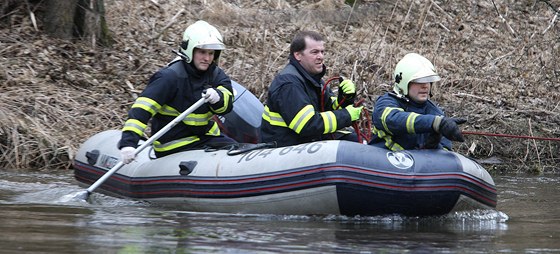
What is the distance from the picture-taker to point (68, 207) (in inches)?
328

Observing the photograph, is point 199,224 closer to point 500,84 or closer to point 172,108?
point 172,108

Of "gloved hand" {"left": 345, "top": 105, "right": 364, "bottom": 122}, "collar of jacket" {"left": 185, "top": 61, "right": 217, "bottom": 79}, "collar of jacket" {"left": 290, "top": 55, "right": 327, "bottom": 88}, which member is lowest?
"gloved hand" {"left": 345, "top": 105, "right": 364, "bottom": 122}

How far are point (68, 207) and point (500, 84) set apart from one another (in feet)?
23.7

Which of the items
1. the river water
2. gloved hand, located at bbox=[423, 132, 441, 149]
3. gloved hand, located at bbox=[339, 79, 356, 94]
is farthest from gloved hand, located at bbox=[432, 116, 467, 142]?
gloved hand, located at bbox=[339, 79, 356, 94]

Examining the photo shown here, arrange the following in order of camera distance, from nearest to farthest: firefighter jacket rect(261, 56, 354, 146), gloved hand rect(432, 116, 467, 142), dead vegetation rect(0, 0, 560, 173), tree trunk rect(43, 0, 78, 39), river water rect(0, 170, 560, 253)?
1. river water rect(0, 170, 560, 253)
2. gloved hand rect(432, 116, 467, 142)
3. firefighter jacket rect(261, 56, 354, 146)
4. dead vegetation rect(0, 0, 560, 173)
5. tree trunk rect(43, 0, 78, 39)

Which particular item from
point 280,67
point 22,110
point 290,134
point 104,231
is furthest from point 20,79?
point 104,231

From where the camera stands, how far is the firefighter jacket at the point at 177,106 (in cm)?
842

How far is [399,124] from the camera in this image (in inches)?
304

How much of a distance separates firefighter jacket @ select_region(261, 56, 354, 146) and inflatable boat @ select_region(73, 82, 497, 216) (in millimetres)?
234

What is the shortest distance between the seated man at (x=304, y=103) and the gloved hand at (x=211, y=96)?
1.33 feet

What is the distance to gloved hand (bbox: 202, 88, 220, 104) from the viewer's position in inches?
331

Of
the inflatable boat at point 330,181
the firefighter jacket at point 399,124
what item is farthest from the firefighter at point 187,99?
the firefighter jacket at point 399,124

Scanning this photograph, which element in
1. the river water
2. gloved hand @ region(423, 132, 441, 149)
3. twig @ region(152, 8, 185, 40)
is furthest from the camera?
twig @ region(152, 8, 185, 40)

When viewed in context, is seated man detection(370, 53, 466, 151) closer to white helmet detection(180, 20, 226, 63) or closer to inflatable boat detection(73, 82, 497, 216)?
inflatable boat detection(73, 82, 497, 216)
